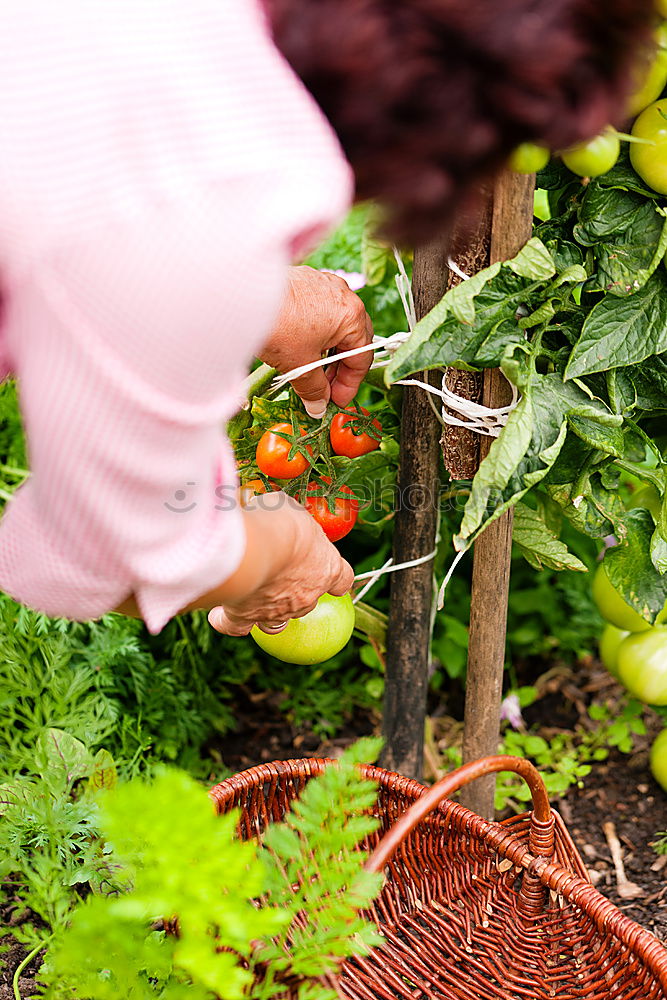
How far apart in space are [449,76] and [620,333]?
0.52m

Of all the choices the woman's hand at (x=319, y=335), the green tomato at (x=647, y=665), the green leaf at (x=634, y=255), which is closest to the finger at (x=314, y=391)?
the woman's hand at (x=319, y=335)

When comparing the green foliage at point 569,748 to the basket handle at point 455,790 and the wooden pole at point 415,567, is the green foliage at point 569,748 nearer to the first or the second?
the wooden pole at point 415,567

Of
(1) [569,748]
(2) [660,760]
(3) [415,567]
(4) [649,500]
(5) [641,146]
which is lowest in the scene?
(1) [569,748]

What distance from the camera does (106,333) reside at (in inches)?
22.9

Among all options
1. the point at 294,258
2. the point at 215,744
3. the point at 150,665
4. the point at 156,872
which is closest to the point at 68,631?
the point at 150,665

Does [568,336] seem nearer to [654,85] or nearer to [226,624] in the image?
[654,85]

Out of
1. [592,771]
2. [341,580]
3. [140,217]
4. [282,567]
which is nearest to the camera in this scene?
[140,217]

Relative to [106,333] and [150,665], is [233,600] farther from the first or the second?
[150,665]

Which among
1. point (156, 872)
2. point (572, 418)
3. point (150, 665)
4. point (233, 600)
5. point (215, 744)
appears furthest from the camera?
point (215, 744)

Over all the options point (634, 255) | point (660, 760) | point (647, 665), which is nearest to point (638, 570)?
point (647, 665)

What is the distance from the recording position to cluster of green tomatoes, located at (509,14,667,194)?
0.89 metres

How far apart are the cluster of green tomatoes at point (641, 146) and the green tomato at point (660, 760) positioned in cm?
96

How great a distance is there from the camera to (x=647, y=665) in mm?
1444

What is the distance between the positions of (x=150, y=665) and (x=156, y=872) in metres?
0.89
